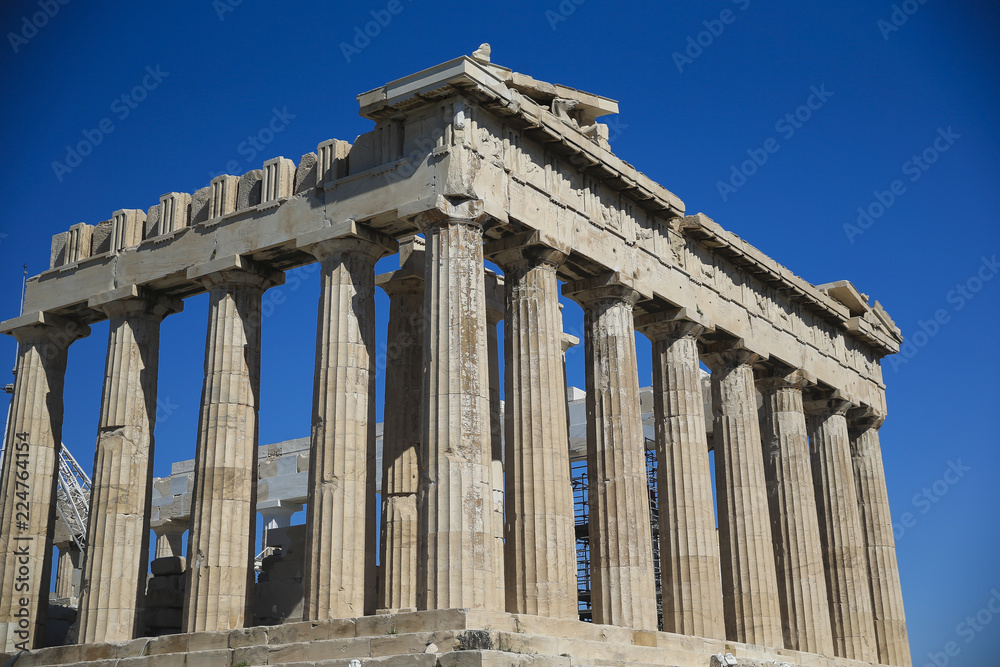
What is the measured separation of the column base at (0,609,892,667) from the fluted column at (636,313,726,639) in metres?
3.41

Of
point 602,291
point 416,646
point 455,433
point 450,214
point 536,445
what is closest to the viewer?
point 416,646

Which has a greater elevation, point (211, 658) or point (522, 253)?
point (522, 253)

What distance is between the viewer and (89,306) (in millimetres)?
32469

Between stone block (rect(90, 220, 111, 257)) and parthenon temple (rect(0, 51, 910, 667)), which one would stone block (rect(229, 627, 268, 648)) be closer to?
parthenon temple (rect(0, 51, 910, 667))

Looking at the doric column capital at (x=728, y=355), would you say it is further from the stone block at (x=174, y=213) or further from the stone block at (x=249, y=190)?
the stone block at (x=174, y=213)

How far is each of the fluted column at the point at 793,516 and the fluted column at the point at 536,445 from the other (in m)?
12.4

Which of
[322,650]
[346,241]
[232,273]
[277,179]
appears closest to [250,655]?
[322,650]

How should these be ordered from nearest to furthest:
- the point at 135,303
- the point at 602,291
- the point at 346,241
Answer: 1. the point at 346,241
2. the point at 602,291
3. the point at 135,303

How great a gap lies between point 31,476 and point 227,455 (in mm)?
7336

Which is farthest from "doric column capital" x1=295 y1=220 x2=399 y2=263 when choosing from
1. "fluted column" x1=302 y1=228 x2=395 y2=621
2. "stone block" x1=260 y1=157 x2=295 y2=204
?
"stone block" x1=260 y1=157 x2=295 y2=204

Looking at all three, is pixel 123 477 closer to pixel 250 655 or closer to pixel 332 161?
pixel 250 655

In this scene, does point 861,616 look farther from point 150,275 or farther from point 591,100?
point 150,275

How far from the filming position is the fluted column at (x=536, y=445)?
26.9m

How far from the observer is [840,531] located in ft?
134
